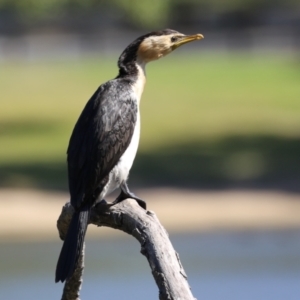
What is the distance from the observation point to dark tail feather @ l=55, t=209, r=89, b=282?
13.2 feet

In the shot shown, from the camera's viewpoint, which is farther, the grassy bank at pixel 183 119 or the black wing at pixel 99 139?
the grassy bank at pixel 183 119

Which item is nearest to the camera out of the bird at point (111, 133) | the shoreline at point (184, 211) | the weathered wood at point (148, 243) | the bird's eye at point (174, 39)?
the weathered wood at point (148, 243)

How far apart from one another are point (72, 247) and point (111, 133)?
95cm

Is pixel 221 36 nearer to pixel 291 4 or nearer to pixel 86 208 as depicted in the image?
pixel 291 4

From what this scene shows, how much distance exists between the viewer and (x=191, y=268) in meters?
11.0

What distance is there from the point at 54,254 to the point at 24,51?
29.2 meters

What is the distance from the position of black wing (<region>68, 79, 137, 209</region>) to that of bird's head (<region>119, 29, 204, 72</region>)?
18cm

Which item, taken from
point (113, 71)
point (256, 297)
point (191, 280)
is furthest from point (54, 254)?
point (113, 71)

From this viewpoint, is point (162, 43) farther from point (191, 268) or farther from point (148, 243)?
point (191, 268)

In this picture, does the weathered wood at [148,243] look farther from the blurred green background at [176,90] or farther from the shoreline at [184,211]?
the blurred green background at [176,90]

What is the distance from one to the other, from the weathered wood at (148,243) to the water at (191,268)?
Answer: 18.0 ft

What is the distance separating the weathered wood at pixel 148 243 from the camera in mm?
3172

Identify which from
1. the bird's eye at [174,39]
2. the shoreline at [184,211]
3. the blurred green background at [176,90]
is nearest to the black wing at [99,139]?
the bird's eye at [174,39]

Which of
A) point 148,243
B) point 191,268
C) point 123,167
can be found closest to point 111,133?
point 123,167
